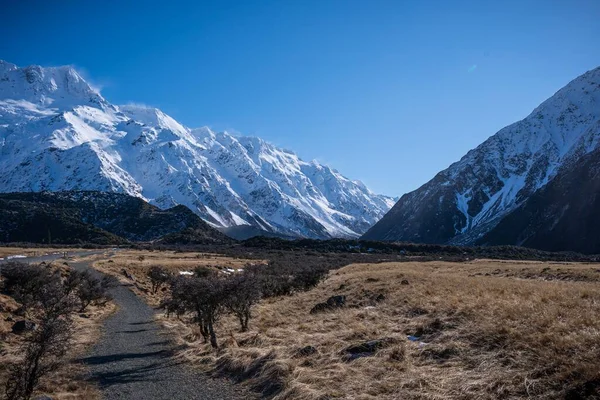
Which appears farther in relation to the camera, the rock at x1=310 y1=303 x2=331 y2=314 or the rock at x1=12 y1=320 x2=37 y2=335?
the rock at x1=310 y1=303 x2=331 y2=314

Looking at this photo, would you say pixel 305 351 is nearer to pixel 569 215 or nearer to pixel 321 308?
pixel 321 308

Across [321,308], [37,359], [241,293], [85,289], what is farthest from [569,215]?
[37,359]

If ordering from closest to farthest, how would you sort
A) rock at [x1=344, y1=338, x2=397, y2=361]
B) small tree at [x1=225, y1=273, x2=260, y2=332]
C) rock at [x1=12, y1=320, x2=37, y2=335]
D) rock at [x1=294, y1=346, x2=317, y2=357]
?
rock at [x1=344, y1=338, x2=397, y2=361] → rock at [x1=294, y1=346, x2=317, y2=357] → small tree at [x1=225, y1=273, x2=260, y2=332] → rock at [x1=12, y1=320, x2=37, y2=335]

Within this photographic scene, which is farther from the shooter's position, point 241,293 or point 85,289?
point 85,289

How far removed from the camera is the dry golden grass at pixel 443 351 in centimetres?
867

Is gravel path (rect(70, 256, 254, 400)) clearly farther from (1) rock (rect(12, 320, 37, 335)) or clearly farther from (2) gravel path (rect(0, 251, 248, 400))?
(1) rock (rect(12, 320, 37, 335))

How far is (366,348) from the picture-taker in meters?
13.1

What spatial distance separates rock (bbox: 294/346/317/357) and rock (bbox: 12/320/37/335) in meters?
15.5

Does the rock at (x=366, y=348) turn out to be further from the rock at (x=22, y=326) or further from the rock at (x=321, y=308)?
the rock at (x=22, y=326)

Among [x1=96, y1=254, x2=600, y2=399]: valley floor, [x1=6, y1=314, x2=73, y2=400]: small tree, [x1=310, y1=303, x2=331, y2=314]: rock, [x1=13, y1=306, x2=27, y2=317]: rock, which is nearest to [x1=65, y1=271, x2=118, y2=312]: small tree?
[x1=13, y1=306, x2=27, y2=317]: rock

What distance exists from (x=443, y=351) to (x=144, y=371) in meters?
11.0

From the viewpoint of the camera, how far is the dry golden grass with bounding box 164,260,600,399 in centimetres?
867

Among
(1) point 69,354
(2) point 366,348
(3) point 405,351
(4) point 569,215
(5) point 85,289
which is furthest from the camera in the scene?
(4) point 569,215

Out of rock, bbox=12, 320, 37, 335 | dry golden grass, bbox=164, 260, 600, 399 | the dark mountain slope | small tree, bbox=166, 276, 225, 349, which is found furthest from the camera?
the dark mountain slope
